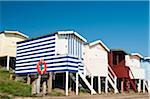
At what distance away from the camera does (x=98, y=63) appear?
122 ft

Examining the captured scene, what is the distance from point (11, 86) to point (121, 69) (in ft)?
57.3

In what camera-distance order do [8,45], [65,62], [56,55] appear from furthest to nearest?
[8,45] < [56,55] < [65,62]

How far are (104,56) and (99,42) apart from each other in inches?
80.1

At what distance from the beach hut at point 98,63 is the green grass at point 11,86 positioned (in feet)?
25.5

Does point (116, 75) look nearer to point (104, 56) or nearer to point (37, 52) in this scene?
point (104, 56)

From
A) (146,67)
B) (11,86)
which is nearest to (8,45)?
(11,86)

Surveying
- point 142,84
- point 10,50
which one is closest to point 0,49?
point 10,50

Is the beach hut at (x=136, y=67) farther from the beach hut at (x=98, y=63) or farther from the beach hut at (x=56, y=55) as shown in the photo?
the beach hut at (x=56, y=55)

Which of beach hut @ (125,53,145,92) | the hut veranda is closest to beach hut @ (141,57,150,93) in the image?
beach hut @ (125,53,145,92)

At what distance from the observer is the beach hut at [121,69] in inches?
1657

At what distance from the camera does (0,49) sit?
42469 millimetres

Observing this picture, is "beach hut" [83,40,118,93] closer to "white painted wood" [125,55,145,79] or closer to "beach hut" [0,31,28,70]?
"white painted wood" [125,55,145,79]

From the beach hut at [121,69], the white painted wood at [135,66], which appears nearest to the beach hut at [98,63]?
the beach hut at [121,69]

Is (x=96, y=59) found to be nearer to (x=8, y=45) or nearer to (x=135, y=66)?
(x=135, y=66)
